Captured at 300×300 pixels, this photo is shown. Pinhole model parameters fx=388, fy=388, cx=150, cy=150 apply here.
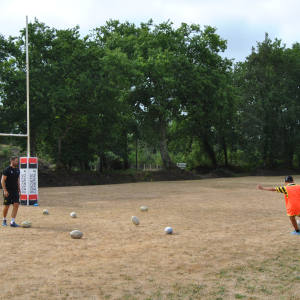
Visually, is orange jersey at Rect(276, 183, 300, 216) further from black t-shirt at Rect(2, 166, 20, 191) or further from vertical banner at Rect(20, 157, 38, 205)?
vertical banner at Rect(20, 157, 38, 205)

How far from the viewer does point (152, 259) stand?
729 cm

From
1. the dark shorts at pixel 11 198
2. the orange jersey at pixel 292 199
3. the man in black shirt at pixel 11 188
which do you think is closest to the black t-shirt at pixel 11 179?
the man in black shirt at pixel 11 188

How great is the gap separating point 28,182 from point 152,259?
37.4 ft

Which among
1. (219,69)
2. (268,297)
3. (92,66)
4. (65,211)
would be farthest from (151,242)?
(219,69)

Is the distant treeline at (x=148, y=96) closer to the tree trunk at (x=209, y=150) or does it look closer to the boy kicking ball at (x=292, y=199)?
the tree trunk at (x=209, y=150)

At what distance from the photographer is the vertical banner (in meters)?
17.3

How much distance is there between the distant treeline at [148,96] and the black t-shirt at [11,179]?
1971 centimetres

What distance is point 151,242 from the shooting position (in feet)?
29.2

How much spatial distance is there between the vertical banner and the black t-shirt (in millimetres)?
6058

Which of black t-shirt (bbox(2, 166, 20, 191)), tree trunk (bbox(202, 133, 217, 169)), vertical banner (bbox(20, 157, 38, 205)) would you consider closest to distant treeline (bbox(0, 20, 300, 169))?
tree trunk (bbox(202, 133, 217, 169))

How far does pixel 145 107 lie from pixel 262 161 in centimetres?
2027

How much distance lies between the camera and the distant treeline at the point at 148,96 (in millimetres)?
31828

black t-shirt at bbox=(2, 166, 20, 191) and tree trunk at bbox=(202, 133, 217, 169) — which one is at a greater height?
tree trunk at bbox=(202, 133, 217, 169)

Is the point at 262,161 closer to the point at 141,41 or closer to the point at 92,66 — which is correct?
the point at 141,41
